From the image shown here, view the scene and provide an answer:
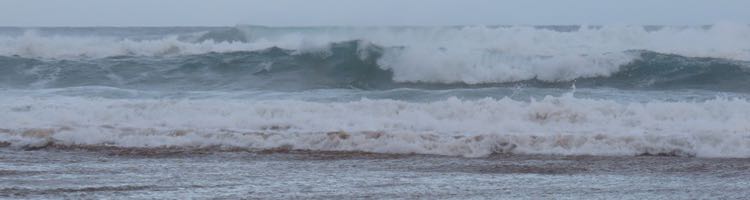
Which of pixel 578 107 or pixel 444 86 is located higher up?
pixel 444 86

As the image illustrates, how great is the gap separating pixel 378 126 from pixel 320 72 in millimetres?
8728

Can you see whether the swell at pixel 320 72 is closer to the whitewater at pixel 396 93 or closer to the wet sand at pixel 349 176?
the whitewater at pixel 396 93

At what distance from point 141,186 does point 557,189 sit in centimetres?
295

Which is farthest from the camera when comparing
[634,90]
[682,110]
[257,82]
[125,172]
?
[257,82]

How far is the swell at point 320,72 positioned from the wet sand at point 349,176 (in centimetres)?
825

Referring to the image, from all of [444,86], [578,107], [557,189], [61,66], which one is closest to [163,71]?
[61,66]

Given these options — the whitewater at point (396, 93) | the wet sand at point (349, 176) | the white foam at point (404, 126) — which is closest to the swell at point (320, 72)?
the whitewater at point (396, 93)

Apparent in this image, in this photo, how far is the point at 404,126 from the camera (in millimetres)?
9602

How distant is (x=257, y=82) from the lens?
672 inches

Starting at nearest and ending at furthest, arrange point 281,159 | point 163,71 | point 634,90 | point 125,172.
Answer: point 125,172 < point 281,159 < point 634,90 < point 163,71

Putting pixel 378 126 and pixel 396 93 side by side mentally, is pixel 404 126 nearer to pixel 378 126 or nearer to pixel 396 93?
pixel 378 126

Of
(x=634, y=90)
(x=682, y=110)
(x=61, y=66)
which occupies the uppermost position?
(x=61, y=66)

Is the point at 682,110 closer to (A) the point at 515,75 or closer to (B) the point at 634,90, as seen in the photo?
(B) the point at 634,90

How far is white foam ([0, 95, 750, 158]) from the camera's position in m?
8.47
